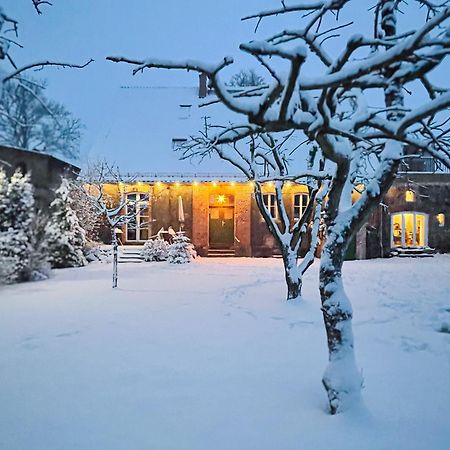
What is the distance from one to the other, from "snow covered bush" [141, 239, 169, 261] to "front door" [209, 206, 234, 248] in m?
3.88

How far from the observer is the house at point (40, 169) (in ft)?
53.7

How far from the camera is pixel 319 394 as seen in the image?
4039 millimetres

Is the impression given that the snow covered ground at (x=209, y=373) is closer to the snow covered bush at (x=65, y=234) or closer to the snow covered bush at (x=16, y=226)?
the snow covered bush at (x=16, y=226)

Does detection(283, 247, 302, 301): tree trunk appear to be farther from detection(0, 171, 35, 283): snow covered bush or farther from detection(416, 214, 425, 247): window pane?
detection(416, 214, 425, 247): window pane

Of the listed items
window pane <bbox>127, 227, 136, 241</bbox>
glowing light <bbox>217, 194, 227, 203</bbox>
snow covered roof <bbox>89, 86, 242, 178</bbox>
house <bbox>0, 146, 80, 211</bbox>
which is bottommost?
window pane <bbox>127, 227, 136, 241</bbox>

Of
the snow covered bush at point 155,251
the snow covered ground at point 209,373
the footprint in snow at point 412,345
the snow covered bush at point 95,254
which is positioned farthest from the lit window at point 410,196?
the footprint in snow at point 412,345

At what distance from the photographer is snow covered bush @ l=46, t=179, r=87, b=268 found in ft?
51.7

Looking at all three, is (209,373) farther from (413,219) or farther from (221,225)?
(413,219)

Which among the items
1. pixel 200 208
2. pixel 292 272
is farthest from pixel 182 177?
pixel 292 272

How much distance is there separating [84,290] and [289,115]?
29.5 ft

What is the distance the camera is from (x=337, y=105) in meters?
3.88

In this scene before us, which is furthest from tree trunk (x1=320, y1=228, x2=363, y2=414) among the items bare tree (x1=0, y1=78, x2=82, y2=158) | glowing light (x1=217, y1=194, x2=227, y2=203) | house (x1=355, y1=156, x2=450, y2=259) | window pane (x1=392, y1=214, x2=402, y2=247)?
window pane (x1=392, y1=214, x2=402, y2=247)

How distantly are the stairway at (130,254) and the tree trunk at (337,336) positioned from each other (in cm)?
1540

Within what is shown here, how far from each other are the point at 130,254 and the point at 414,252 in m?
14.4
